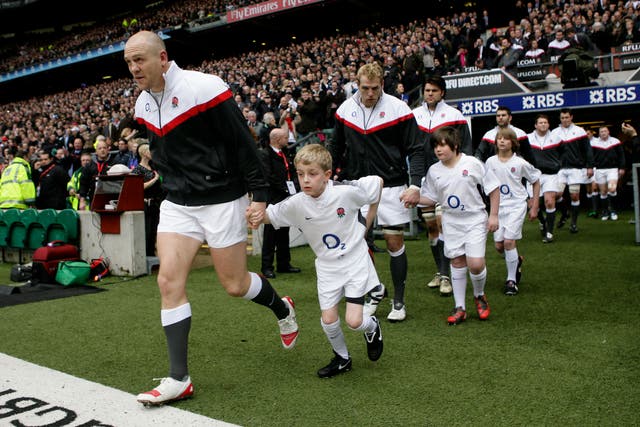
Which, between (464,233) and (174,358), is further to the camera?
(464,233)

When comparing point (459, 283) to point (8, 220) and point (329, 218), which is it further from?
point (8, 220)

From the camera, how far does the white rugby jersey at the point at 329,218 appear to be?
3812 mm

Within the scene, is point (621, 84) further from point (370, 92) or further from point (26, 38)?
point (26, 38)

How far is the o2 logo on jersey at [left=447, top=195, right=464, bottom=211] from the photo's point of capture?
197 inches

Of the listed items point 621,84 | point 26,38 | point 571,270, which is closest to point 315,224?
point 571,270

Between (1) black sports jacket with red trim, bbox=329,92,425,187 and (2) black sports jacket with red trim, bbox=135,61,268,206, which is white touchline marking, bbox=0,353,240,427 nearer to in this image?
(2) black sports jacket with red trim, bbox=135,61,268,206

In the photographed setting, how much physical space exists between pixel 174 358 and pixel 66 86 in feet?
153

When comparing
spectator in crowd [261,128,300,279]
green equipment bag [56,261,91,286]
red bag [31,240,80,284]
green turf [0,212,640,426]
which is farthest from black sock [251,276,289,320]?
red bag [31,240,80,284]

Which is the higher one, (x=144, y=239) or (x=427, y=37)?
(x=427, y=37)

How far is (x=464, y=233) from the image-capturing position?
5.01 meters

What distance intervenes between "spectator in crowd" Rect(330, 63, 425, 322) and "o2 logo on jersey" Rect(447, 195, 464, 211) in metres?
0.32

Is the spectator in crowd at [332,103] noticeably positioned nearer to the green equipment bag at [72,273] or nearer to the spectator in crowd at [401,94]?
the spectator in crowd at [401,94]

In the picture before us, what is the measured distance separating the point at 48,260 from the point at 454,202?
537 centimetres

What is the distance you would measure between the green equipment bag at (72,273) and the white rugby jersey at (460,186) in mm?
4693
